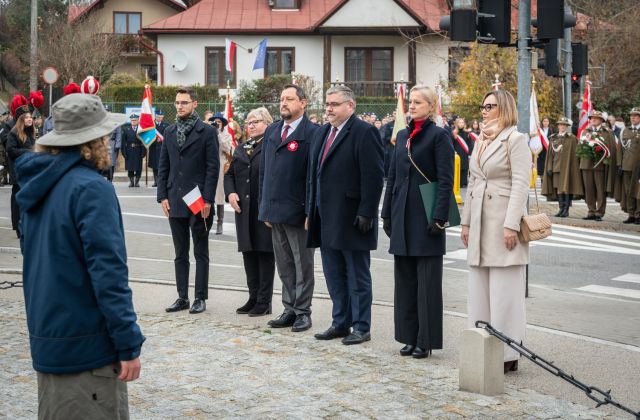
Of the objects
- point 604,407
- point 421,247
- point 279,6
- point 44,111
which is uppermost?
point 279,6

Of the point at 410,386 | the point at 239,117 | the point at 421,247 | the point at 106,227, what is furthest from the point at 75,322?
the point at 239,117

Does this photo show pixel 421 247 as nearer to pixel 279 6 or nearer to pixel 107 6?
pixel 279 6

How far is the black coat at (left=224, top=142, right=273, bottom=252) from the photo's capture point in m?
10.0

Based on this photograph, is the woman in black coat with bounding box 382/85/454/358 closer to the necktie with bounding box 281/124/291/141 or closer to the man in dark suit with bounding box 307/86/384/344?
the man in dark suit with bounding box 307/86/384/344

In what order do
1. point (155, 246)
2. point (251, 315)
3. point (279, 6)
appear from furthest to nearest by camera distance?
1. point (279, 6)
2. point (155, 246)
3. point (251, 315)

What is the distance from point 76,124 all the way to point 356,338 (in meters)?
4.67

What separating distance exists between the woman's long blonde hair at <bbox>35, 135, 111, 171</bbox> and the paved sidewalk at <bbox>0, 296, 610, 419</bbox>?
255 centimetres

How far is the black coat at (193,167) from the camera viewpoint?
1017 cm

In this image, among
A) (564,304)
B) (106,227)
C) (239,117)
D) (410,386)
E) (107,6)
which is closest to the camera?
(106,227)

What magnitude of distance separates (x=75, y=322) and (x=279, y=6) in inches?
1976

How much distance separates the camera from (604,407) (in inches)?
271

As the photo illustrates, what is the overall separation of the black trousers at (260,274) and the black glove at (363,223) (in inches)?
64.4

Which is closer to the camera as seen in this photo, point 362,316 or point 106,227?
point 106,227

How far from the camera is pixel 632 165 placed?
65.7 ft
